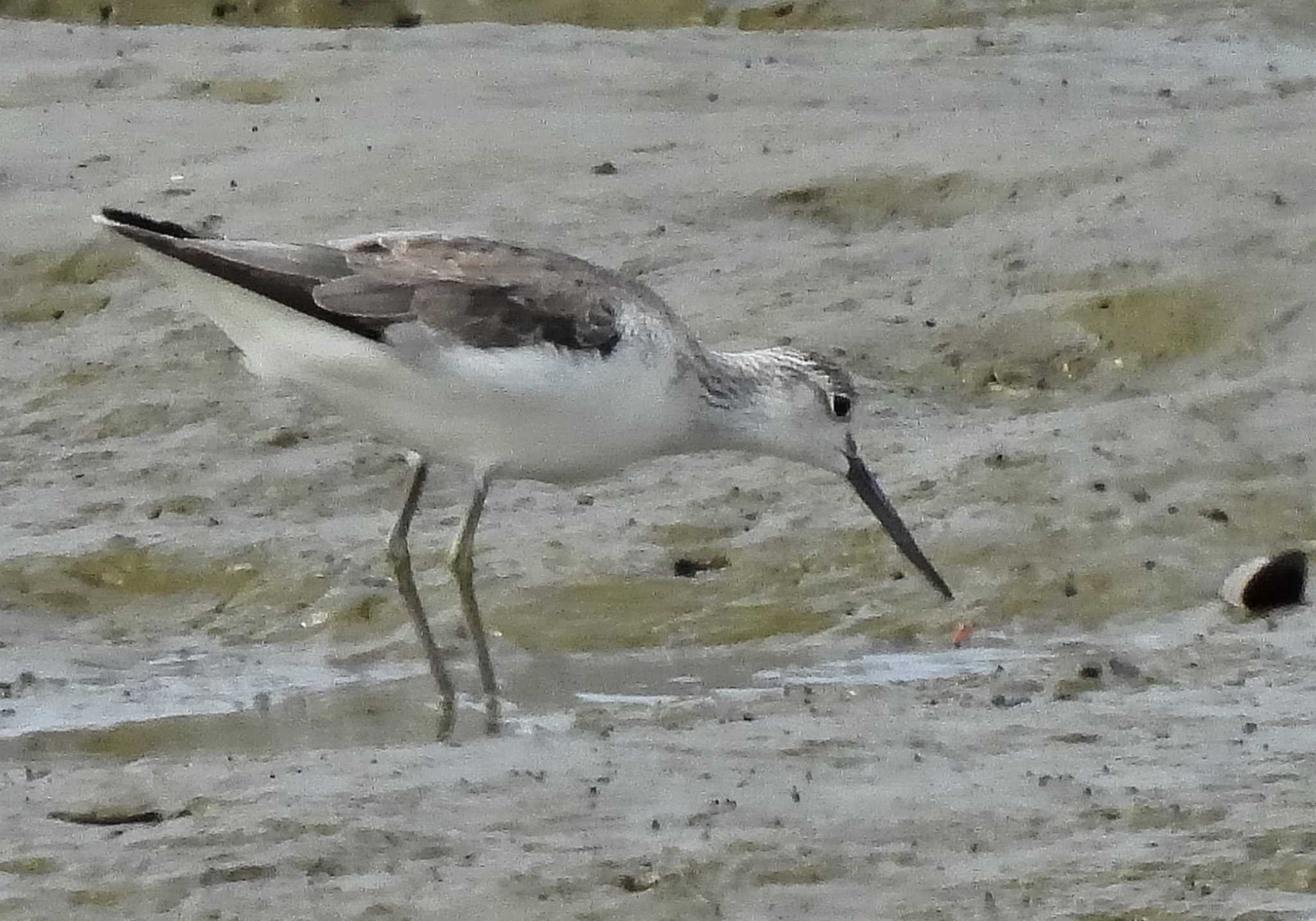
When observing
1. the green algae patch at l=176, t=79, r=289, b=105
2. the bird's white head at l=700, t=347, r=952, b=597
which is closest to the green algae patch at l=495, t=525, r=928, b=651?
the bird's white head at l=700, t=347, r=952, b=597

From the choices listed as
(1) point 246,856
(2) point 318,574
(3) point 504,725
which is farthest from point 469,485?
(1) point 246,856

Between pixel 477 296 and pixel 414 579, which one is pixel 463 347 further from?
pixel 414 579

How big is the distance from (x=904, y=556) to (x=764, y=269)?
2.25 metres

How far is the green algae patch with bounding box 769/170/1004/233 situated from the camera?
9742mm

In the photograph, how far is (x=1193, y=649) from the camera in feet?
21.2

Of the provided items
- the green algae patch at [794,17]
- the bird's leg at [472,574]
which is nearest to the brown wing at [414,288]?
the bird's leg at [472,574]

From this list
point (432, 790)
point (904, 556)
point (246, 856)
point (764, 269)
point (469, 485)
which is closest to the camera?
point (246, 856)

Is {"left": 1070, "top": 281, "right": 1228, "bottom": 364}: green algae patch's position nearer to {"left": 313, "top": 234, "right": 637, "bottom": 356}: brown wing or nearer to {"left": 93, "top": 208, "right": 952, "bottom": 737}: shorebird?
{"left": 93, "top": 208, "right": 952, "bottom": 737}: shorebird

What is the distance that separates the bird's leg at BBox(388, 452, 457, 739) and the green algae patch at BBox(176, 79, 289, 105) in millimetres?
4189

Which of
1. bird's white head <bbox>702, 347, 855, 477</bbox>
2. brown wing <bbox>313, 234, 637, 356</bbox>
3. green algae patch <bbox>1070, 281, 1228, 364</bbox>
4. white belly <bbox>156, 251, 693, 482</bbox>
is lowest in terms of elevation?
green algae patch <bbox>1070, 281, 1228, 364</bbox>

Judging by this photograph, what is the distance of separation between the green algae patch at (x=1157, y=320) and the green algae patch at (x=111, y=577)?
3.19 meters

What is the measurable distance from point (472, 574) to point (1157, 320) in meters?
3.00

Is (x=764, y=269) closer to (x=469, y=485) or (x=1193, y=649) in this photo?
(x=469, y=485)

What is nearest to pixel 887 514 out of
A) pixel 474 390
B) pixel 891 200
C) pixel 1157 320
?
pixel 474 390
